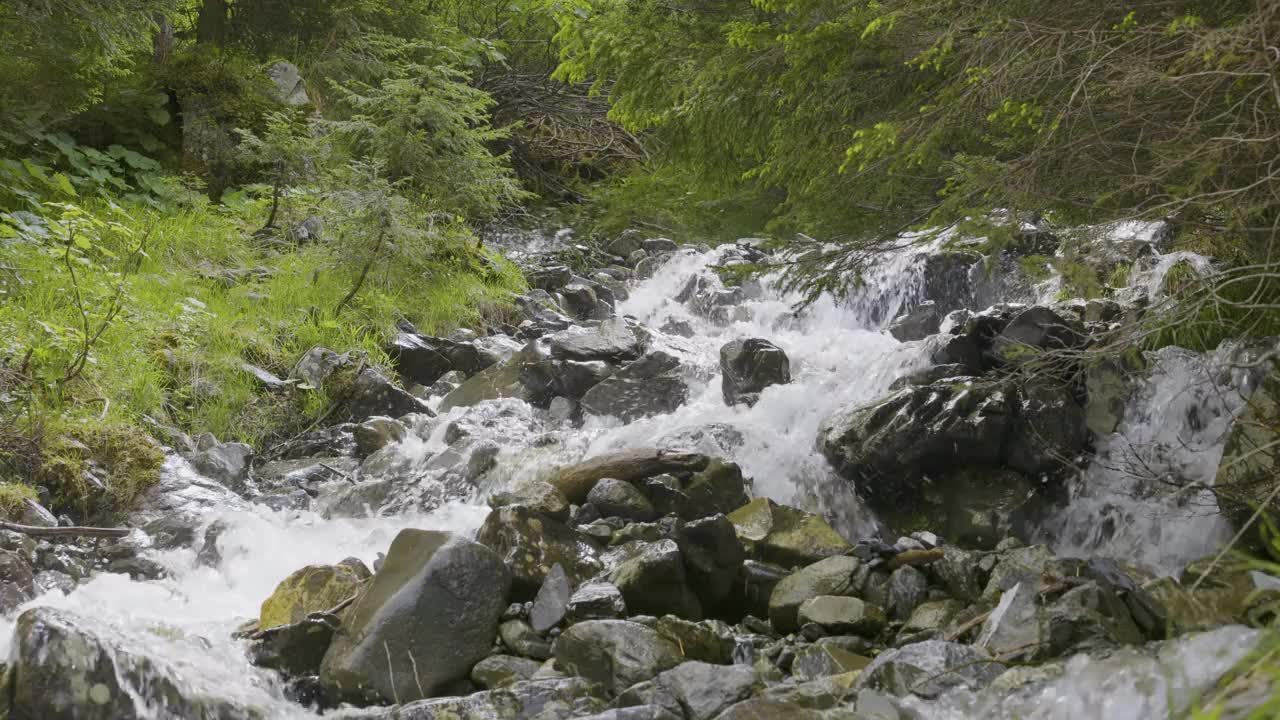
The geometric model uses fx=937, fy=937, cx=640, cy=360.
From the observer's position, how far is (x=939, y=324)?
9.73 metres

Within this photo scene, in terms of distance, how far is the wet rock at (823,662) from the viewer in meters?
4.01

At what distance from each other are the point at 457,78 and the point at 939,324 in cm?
924

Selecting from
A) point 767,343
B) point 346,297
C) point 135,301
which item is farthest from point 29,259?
point 767,343

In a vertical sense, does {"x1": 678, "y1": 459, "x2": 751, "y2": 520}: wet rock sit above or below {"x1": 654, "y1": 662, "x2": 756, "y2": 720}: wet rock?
below

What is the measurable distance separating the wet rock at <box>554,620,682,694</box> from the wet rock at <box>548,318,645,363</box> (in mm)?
4899

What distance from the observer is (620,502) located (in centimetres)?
584

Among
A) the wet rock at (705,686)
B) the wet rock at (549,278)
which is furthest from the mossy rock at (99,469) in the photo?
the wet rock at (549,278)

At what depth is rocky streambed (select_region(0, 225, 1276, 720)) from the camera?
353 centimetres

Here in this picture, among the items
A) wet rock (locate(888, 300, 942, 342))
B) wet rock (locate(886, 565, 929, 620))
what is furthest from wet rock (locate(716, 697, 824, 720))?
wet rock (locate(888, 300, 942, 342))

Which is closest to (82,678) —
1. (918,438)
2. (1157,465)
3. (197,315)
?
(918,438)

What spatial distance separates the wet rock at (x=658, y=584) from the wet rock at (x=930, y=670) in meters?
1.44

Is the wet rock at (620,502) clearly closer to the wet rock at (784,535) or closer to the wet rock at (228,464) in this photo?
the wet rock at (784,535)

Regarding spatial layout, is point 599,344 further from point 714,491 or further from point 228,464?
point 228,464

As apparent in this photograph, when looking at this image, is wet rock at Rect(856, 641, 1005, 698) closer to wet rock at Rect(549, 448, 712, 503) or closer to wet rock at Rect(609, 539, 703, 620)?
wet rock at Rect(609, 539, 703, 620)
